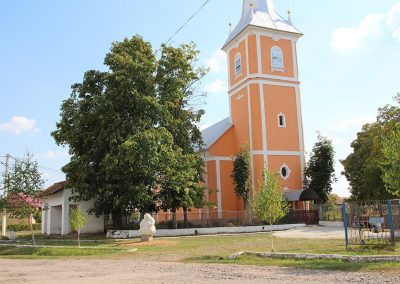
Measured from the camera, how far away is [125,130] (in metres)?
28.9

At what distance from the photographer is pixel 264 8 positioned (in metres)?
42.3

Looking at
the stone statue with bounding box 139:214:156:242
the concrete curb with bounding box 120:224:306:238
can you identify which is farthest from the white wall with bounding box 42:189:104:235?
the stone statue with bounding box 139:214:156:242

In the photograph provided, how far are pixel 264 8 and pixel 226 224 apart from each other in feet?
67.9

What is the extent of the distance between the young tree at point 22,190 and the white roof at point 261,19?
2247 centimetres

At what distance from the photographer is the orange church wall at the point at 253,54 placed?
129 ft

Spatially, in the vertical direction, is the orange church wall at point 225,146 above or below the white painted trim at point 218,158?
above

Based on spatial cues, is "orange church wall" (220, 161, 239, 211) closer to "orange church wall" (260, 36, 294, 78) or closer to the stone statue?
"orange church wall" (260, 36, 294, 78)

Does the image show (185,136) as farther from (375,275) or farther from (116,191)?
(375,275)

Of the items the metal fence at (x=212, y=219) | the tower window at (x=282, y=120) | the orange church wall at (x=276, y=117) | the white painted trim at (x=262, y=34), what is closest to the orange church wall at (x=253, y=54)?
the white painted trim at (x=262, y=34)

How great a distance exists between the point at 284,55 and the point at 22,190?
83.6ft

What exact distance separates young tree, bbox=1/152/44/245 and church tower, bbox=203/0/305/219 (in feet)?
51.1

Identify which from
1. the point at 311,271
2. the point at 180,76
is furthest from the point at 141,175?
the point at 311,271

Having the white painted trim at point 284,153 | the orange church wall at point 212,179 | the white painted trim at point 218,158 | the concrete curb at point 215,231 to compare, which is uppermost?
the white painted trim at point 284,153

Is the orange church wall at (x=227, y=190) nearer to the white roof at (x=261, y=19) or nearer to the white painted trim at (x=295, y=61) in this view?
the white painted trim at (x=295, y=61)
